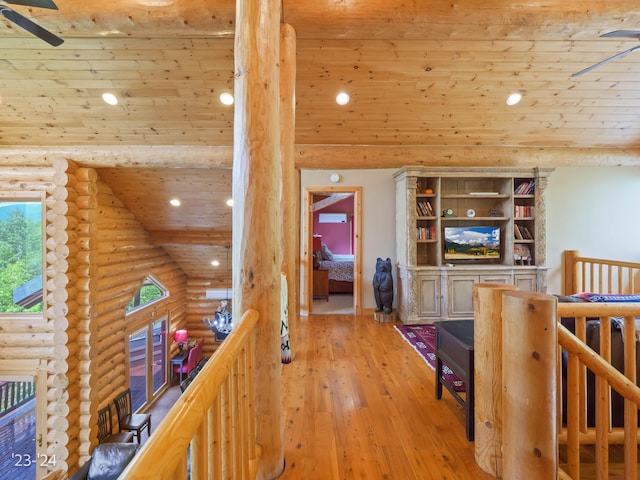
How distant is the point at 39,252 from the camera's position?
14.7 feet

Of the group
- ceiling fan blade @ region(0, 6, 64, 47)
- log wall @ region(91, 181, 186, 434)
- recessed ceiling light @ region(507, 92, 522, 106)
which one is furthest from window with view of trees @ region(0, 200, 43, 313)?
recessed ceiling light @ region(507, 92, 522, 106)

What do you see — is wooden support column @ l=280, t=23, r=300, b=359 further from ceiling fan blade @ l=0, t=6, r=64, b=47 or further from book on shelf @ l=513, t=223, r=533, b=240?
book on shelf @ l=513, t=223, r=533, b=240

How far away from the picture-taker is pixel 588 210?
507cm

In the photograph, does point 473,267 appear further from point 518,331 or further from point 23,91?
point 23,91

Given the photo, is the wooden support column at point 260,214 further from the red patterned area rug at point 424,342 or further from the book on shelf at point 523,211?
the book on shelf at point 523,211

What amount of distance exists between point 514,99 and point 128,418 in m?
7.73

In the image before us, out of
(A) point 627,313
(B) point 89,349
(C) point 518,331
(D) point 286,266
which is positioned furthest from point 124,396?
(A) point 627,313

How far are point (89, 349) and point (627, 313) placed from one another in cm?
597

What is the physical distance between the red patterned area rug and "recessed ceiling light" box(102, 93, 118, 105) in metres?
4.64

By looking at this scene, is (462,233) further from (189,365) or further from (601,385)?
(189,365)

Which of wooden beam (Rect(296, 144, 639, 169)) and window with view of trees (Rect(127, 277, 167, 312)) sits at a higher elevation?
wooden beam (Rect(296, 144, 639, 169))

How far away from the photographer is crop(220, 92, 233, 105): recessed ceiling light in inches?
147

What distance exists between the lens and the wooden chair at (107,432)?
476cm

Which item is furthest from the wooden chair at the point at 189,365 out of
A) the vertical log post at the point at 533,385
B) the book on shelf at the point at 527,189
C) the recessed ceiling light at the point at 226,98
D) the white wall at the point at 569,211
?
the book on shelf at the point at 527,189
